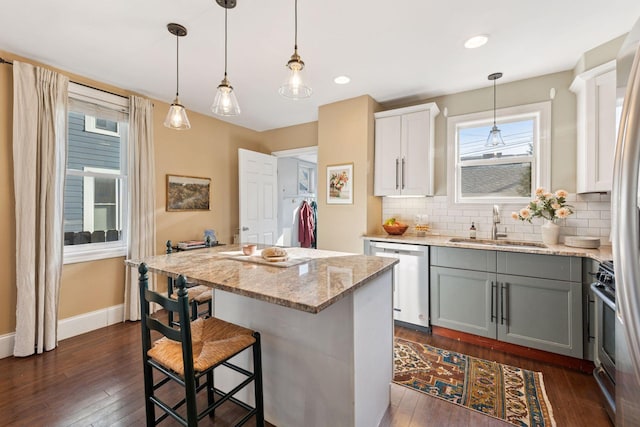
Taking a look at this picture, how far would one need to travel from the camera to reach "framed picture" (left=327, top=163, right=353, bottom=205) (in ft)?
11.4

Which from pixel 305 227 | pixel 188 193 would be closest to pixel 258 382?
pixel 188 193

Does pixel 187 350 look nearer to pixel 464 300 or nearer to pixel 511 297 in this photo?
pixel 464 300

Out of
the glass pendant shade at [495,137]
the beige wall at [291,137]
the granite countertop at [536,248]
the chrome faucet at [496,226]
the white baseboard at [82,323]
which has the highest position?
the beige wall at [291,137]

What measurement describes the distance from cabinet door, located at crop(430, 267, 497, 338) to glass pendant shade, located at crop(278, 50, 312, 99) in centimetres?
212

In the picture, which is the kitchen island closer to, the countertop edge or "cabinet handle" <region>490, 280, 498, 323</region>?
the countertop edge

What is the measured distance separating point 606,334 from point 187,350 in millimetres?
2495

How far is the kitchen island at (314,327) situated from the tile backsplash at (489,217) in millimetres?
1799

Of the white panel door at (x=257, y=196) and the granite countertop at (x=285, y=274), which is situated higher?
the white panel door at (x=257, y=196)

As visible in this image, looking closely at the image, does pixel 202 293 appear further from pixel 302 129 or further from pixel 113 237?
pixel 302 129

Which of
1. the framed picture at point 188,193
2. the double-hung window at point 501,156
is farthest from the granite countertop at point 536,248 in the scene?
the framed picture at point 188,193

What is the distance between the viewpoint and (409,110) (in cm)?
327

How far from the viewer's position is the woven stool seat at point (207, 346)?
4.22 ft

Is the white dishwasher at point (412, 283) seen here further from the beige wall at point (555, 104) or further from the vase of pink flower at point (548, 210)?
the beige wall at point (555, 104)

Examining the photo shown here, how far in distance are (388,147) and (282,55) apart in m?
1.57
